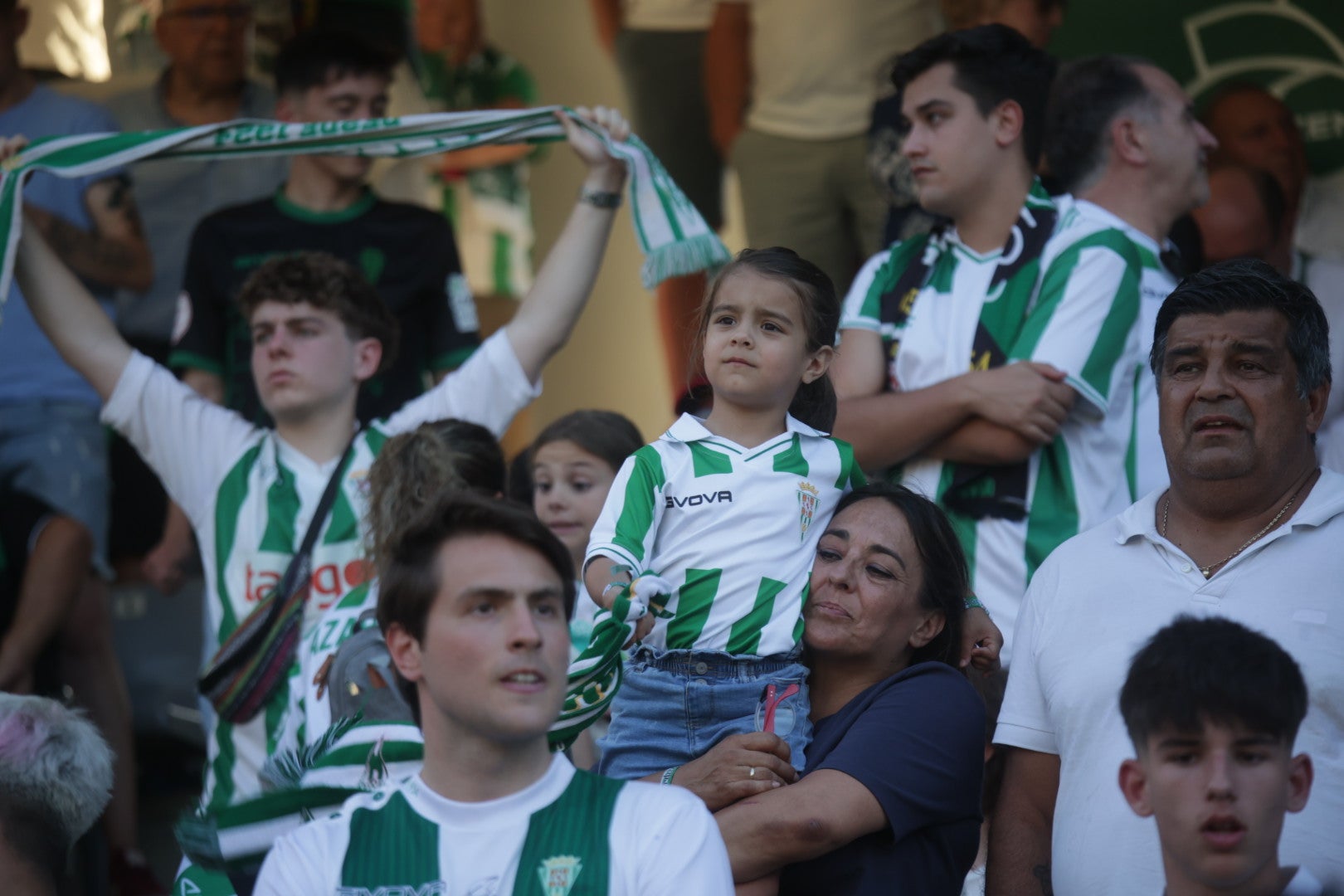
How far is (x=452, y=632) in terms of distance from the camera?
276 cm

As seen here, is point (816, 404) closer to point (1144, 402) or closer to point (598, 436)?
point (598, 436)

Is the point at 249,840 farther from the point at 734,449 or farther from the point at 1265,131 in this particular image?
the point at 1265,131

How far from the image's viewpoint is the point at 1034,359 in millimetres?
4074

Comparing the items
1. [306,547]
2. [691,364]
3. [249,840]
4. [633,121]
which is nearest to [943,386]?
[691,364]

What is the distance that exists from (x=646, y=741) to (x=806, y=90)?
11.2 ft

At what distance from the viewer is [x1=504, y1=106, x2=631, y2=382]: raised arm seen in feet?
15.7

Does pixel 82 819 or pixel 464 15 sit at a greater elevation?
pixel 464 15

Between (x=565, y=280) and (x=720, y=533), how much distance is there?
1.55 meters

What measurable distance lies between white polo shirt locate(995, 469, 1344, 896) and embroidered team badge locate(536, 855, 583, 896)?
992mm

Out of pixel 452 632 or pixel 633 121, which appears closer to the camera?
pixel 452 632

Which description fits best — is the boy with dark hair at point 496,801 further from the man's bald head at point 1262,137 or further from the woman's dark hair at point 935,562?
the man's bald head at point 1262,137

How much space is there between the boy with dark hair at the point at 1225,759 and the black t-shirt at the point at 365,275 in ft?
10.1

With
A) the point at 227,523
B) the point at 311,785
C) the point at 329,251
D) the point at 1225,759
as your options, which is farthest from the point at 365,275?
the point at 1225,759

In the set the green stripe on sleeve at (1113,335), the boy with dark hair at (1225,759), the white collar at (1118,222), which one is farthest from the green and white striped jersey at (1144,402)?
the boy with dark hair at (1225,759)
